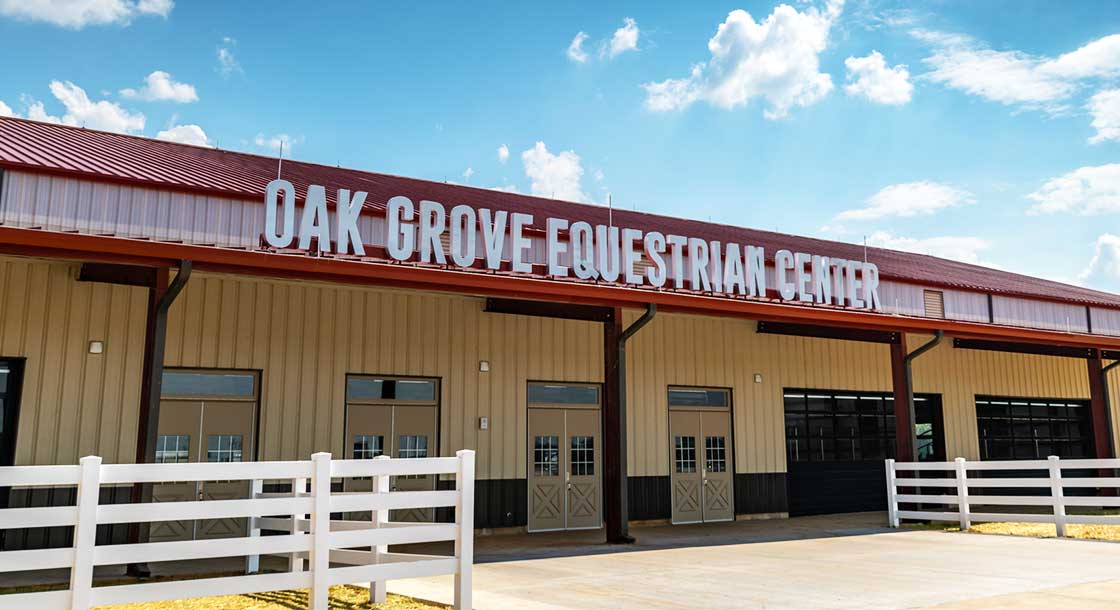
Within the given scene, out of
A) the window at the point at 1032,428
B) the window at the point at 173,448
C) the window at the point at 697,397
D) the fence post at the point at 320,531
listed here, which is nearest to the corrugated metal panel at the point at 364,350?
the window at the point at 173,448

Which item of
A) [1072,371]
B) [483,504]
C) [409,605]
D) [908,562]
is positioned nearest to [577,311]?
[483,504]

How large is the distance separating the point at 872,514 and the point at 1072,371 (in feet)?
26.9

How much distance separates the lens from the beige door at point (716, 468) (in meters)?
17.0

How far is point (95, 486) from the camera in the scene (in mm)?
6031

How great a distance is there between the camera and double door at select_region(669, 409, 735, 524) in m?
16.7

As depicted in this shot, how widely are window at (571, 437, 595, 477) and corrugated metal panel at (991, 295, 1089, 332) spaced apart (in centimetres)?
1143

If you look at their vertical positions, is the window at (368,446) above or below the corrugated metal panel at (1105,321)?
below

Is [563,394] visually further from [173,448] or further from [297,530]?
[297,530]

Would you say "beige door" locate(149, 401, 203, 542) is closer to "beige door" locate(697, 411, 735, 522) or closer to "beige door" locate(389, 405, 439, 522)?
"beige door" locate(389, 405, 439, 522)

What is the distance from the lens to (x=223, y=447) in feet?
42.1

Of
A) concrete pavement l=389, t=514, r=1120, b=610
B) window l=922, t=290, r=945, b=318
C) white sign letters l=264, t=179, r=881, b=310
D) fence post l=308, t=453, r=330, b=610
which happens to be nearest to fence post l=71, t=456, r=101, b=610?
fence post l=308, t=453, r=330, b=610

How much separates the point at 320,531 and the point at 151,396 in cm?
422

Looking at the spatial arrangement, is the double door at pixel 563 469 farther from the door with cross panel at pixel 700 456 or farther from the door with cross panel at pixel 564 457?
the door with cross panel at pixel 700 456

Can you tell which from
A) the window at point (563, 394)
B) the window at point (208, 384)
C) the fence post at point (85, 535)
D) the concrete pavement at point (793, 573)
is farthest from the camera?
the window at point (563, 394)
